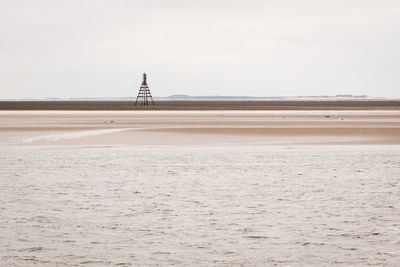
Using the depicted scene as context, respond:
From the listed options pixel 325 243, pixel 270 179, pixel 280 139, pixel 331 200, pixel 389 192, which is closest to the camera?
pixel 325 243

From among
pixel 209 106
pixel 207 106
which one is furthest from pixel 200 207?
pixel 209 106

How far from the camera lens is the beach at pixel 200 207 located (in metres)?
6.97

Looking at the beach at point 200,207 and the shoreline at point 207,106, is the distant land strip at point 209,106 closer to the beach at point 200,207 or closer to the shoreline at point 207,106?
the shoreline at point 207,106

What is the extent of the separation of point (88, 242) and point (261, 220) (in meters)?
2.76

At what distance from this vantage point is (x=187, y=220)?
8.75 m

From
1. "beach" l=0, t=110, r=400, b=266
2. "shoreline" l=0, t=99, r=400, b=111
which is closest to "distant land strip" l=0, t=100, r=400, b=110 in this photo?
"shoreline" l=0, t=99, r=400, b=111

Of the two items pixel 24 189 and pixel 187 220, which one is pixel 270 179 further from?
pixel 24 189

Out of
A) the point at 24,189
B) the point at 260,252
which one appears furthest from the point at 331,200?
the point at 24,189

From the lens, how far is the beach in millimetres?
6973

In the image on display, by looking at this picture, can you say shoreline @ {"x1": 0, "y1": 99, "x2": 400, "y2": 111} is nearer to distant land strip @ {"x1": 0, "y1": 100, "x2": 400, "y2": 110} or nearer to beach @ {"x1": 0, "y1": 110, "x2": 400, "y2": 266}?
distant land strip @ {"x1": 0, "y1": 100, "x2": 400, "y2": 110}

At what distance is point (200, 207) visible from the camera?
9.78m

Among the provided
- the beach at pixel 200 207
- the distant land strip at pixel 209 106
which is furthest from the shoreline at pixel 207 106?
the beach at pixel 200 207

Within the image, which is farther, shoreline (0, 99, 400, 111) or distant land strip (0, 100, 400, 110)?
distant land strip (0, 100, 400, 110)

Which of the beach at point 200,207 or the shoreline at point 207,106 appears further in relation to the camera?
the shoreline at point 207,106
